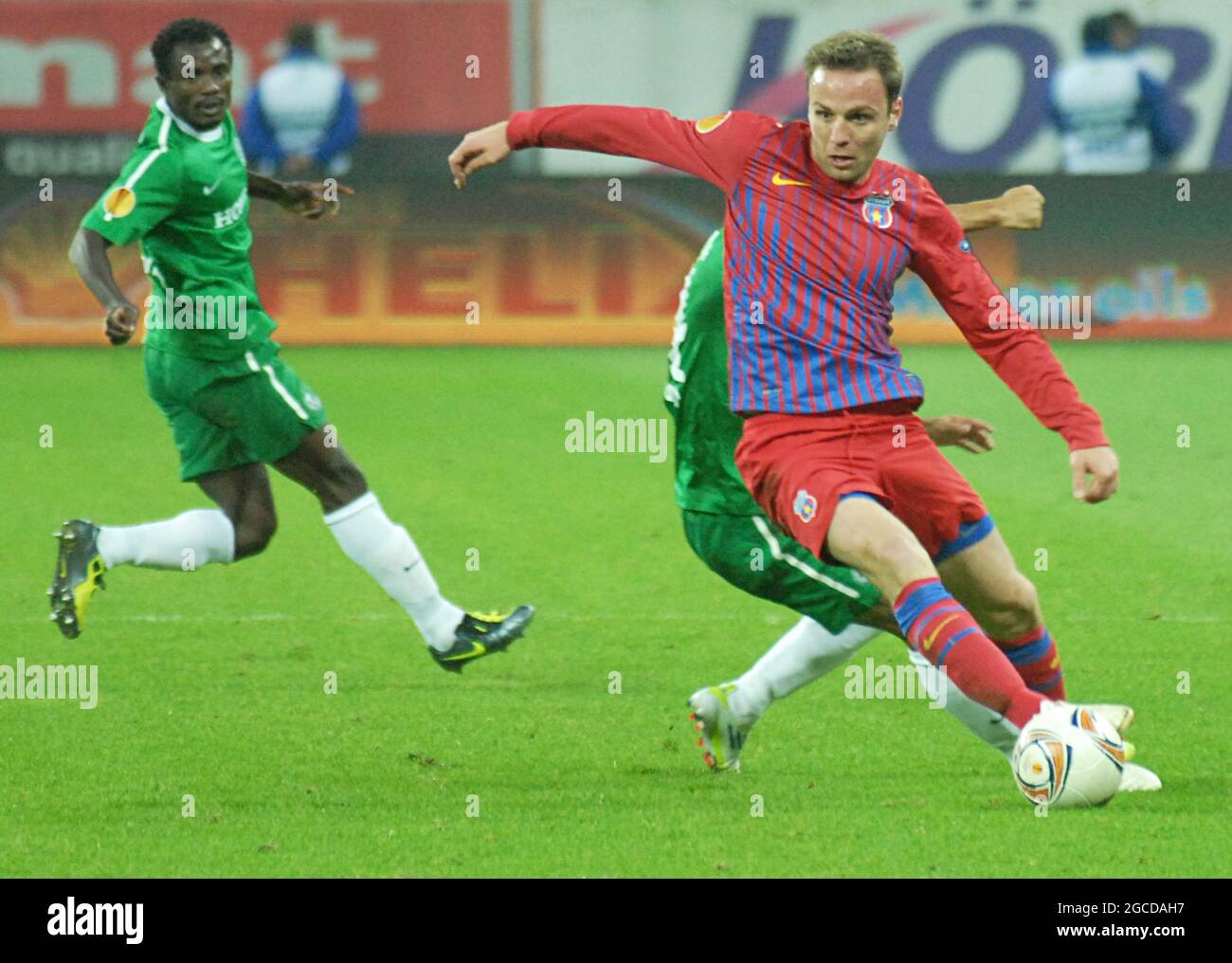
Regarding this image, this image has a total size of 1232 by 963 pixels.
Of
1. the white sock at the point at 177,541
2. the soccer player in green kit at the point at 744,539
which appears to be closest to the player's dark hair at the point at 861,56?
the soccer player in green kit at the point at 744,539

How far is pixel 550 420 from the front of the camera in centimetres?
1366

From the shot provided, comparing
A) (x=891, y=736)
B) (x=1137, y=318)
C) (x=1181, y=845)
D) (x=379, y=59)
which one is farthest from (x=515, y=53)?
(x=1181, y=845)

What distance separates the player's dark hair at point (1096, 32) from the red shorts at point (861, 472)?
14817 mm

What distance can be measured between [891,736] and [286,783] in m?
1.70

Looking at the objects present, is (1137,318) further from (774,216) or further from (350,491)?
(774,216)

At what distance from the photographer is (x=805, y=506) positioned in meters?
4.95

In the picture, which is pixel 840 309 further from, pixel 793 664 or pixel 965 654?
pixel 793 664

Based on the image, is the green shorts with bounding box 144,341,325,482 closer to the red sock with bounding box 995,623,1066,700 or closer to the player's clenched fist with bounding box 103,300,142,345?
the player's clenched fist with bounding box 103,300,142,345

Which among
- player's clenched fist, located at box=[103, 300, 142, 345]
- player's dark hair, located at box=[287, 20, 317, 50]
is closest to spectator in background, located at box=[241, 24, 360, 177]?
player's dark hair, located at box=[287, 20, 317, 50]

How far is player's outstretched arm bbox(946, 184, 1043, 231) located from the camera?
579 cm

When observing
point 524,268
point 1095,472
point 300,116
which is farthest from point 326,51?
point 1095,472

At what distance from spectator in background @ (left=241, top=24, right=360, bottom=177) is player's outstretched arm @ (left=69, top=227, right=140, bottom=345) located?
11.6m

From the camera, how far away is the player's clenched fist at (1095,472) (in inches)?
192

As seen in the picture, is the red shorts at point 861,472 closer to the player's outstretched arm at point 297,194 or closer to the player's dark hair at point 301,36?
the player's outstretched arm at point 297,194
